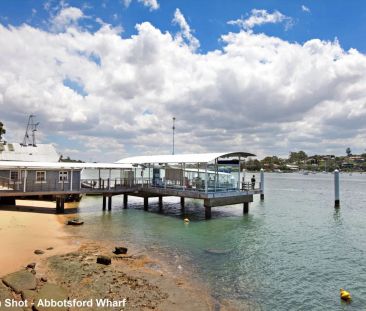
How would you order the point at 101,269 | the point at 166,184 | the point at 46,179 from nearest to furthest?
the point at 101,269 < the point at 46,179 < the point at 166,184

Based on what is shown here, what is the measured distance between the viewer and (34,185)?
30094mm

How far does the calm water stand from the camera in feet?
43.0

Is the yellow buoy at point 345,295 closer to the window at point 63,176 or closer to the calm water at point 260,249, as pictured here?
the calm water at point 260,249

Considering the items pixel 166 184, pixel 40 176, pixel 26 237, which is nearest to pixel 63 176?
pixel 40 176

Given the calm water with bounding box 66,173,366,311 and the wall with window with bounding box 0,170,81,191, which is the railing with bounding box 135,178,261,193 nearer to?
the calm water with bounding box 66,173,366,311

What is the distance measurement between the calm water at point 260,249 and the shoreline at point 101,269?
1.08 m

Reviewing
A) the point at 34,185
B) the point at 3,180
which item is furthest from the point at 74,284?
the point at 3,180

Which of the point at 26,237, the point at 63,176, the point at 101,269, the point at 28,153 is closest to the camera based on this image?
the point at 101,269

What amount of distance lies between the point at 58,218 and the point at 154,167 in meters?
12.8

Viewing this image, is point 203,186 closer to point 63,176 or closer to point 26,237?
point 63,176

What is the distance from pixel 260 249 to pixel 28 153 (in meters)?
46.3

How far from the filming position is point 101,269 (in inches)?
562

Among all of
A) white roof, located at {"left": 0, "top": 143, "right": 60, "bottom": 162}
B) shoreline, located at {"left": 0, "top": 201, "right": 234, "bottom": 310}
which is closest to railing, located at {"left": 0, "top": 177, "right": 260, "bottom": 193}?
shoreline, located at {"left": 0, "top": 201, "right": 234, "bottom": 310}

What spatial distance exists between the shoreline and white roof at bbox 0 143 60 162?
32.5 metres
